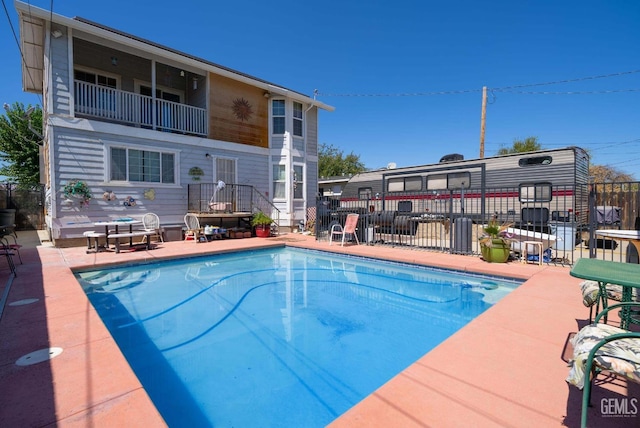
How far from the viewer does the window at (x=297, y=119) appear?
14.0m

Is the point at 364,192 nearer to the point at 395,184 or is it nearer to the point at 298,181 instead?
the point at 395,184

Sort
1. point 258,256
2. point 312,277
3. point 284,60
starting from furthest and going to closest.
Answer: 1. point 284,60
2. point 258,256
3. point 312,277

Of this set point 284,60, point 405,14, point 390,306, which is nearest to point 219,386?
point 390,306

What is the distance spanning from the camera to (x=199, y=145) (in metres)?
11.1

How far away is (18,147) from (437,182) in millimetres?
24901

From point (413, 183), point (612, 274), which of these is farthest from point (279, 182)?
point (612, 274)

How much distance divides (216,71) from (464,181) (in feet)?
33.9

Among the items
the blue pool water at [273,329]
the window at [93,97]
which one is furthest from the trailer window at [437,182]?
the window at [93,97]

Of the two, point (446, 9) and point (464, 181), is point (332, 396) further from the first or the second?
point (446, 9)

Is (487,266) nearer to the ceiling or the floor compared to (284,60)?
nearer to the floor

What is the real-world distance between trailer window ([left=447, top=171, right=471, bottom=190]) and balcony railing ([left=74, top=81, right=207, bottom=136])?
978cm

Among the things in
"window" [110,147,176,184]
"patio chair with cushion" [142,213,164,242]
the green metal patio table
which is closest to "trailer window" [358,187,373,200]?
"window" [110,147,176,184]

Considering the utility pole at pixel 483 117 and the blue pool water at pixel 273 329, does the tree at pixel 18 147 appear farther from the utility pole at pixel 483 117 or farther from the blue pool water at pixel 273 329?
the utility pole at pixel 483 117

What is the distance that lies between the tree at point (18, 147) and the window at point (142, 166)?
14.3 metres
